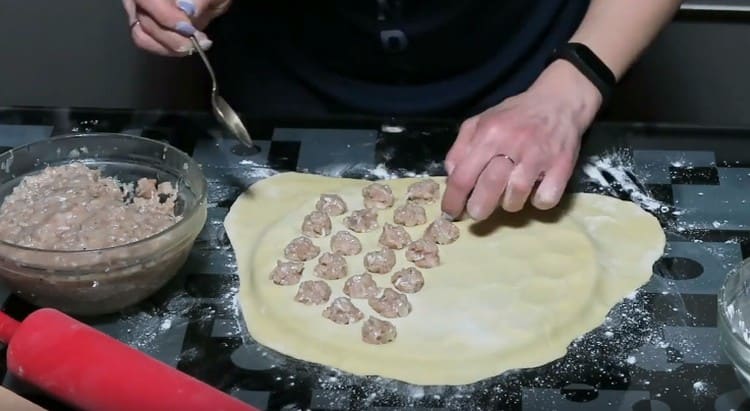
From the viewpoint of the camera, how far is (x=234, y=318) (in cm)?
100

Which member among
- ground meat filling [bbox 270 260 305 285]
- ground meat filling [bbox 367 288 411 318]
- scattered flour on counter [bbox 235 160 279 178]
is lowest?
scattered flour on counter [bbox 235 160 279 178]

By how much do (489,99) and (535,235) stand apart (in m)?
0.35

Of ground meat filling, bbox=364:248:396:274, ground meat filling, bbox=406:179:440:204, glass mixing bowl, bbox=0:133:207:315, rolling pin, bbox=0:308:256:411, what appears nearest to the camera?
rolling pin, bbox=0:308:256:411

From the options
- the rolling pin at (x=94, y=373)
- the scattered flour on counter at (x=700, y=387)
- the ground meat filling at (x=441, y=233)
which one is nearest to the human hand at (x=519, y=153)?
the ground meat filling at (x=441, y=233)

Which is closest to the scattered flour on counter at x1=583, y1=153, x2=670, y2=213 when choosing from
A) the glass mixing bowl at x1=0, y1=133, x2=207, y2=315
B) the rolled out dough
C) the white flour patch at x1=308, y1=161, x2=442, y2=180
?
the rolled out dough

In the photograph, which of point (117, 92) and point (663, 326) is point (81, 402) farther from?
point (117, 92)

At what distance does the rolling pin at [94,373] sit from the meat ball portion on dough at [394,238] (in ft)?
0.98

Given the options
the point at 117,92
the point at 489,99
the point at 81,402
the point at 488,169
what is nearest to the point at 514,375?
the point at 488,169

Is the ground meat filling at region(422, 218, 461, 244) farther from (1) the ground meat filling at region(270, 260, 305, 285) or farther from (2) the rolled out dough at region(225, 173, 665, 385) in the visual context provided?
(1) the ground meat filling at region(270, 260, 305, 285)

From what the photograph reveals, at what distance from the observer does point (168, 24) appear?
1.09 meters

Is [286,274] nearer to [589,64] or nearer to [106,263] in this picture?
[106,263]

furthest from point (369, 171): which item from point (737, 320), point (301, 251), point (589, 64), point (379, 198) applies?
point (737, 320)

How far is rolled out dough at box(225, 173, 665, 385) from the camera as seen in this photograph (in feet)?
3.10

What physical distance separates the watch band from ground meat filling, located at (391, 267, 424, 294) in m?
0.32
